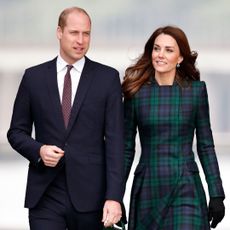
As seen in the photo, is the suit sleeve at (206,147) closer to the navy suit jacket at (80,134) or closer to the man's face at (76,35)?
the navy suit jacket at (80,134)

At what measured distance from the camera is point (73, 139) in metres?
5.25

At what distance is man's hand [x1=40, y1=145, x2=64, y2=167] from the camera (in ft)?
16.7

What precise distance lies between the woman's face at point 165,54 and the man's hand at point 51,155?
719 mm

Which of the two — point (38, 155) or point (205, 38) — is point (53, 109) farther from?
point (205, 38)

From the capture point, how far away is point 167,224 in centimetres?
551

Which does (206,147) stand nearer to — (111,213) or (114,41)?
(111,213)

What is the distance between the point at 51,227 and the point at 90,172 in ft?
0.91

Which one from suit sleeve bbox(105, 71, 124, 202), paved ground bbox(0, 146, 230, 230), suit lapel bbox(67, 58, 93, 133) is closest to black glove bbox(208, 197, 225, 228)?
suit sleeve bbox(105, 71, 124, 202)

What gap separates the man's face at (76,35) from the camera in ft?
17.2

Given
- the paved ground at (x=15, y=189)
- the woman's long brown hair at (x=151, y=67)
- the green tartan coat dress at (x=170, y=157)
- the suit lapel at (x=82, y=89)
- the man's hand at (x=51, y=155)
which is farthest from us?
the paved ground at (x=15, y=189)

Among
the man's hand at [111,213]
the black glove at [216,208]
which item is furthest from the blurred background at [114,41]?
the man's hand at [111,213]

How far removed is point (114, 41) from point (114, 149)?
140 inches

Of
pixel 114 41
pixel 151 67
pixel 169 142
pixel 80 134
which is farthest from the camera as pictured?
pixel 114 41

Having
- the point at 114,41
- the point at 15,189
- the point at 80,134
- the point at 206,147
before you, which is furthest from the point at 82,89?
the point at 15,189
